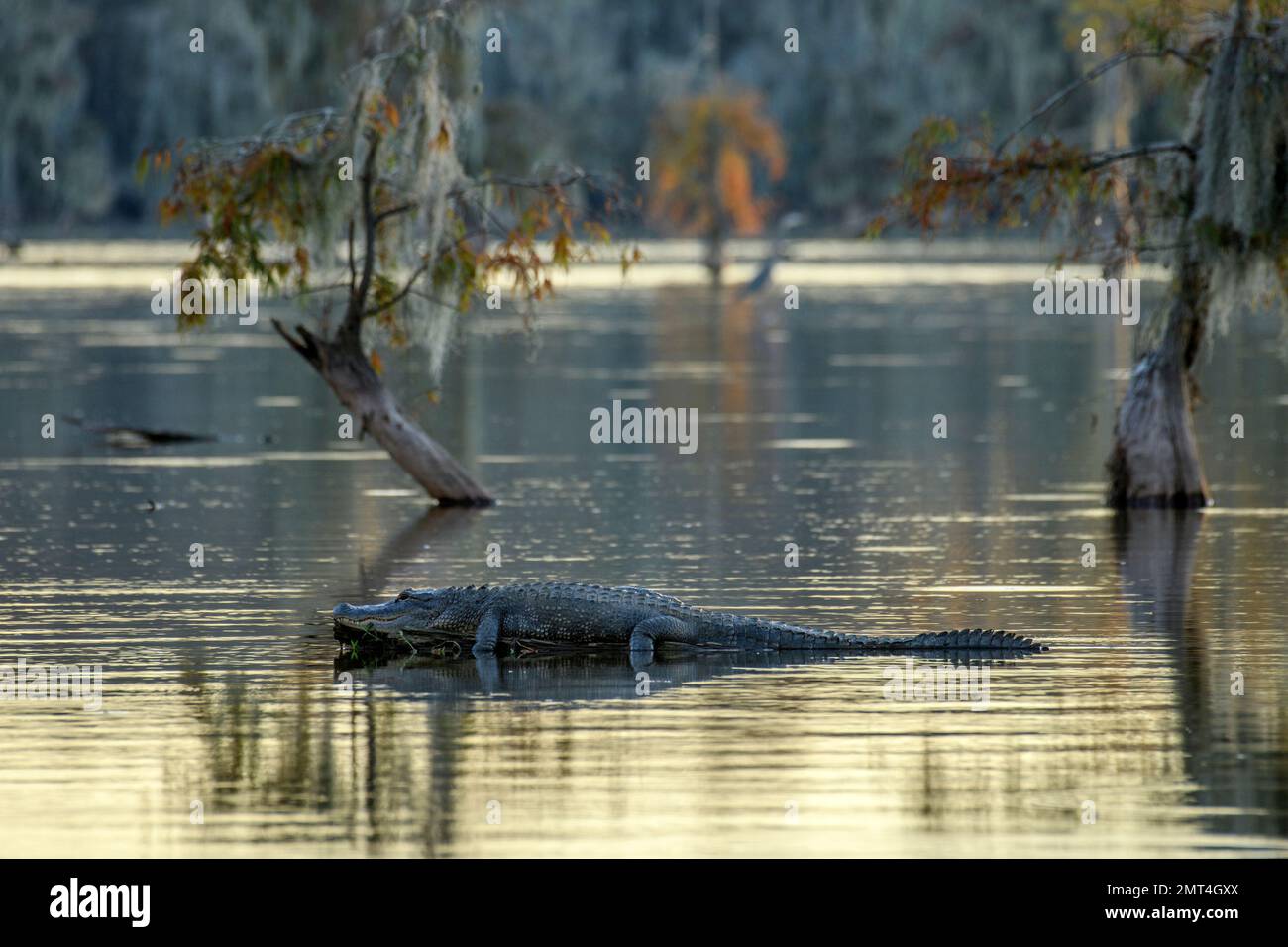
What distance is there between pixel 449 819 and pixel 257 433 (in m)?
19.1

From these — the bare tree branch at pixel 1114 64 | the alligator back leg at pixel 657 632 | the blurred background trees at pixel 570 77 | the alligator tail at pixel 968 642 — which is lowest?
the alligator tail at pixel 968 642

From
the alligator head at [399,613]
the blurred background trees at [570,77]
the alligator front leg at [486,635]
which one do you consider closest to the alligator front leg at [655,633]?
the alligator front leg at [486,635]

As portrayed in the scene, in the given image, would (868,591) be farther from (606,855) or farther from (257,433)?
(257,433)

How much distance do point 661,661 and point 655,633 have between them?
0.22 metres

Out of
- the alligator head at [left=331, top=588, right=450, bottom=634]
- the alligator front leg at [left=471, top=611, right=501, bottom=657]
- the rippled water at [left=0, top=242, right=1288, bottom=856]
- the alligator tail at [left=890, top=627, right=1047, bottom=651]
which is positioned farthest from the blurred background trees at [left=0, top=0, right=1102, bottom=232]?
the alligator tail at [left=890, top=627, right=1047, bottom=651]

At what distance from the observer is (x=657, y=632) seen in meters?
13.4

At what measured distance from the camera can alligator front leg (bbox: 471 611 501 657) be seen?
13.4 m

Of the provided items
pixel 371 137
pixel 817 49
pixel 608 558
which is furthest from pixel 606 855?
pixel 817 49

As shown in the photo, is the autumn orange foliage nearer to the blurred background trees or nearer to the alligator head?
the blurred background trees

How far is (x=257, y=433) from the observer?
1113 inches

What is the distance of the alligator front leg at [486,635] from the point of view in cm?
1336

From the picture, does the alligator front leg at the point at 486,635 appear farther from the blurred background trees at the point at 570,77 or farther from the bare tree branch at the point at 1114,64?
the blurred background trees at the point at 570,77

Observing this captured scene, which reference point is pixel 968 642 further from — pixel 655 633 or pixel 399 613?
pixel 399 613

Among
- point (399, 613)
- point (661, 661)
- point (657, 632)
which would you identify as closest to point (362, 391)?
point (399, 613)
